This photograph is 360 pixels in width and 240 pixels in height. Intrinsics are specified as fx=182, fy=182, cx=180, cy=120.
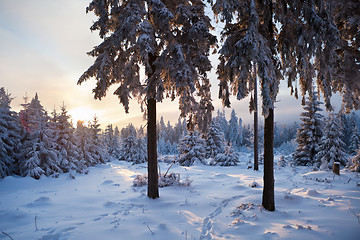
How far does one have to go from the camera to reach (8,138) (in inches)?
576

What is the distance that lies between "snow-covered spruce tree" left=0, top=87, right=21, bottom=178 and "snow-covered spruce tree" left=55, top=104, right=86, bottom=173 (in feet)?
10.1

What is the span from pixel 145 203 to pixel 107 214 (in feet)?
4.90

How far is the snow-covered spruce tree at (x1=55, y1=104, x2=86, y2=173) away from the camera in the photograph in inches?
684

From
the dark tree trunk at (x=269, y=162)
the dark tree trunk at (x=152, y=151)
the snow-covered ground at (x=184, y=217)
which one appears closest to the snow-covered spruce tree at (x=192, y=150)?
the snow-covered ground at (x=184, y=217)

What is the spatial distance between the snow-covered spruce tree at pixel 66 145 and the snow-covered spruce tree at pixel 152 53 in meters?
13.3

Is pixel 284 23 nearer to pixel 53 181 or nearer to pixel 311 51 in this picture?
pixel 311 51

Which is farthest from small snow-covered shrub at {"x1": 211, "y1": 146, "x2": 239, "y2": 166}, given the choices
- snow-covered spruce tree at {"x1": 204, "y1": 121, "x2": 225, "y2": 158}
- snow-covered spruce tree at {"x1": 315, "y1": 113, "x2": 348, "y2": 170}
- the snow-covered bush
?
the snow-covered bush

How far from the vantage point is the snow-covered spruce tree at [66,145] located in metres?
17.4

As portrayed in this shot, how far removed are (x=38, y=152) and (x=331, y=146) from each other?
27.8 metres

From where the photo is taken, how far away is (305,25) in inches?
214

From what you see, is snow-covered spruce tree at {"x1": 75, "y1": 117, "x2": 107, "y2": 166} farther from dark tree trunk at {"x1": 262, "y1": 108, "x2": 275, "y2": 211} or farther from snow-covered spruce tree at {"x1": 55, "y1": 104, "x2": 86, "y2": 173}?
dark tree trunk at {"x1": 262, "y1": 108, "x2": 275, "y2": 211}

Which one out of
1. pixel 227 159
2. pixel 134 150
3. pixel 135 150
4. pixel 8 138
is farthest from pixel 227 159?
pixel 8 138

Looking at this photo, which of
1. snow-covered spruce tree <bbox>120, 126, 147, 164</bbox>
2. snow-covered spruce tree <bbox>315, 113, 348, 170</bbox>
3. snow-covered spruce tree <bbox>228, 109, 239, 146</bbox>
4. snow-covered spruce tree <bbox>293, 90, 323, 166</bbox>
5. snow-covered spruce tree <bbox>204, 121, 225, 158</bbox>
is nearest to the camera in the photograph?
snow-covered spruce tree <bbox>315, 113, 348, 170</bbox>

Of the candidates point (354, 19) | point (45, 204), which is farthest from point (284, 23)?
point (45, 204)
